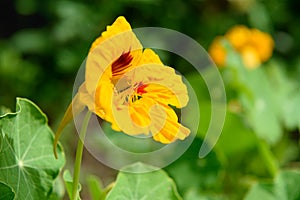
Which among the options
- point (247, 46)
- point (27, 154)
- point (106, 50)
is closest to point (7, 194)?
point (27, 154)

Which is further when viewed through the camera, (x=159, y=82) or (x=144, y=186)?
(x=144, y=186)

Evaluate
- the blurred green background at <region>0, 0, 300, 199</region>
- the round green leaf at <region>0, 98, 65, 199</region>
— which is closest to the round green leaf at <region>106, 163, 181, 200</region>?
the round green leaf at <region>0, 98, 65, 199</region>

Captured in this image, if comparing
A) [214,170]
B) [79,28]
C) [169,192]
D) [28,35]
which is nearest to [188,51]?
[79,28]

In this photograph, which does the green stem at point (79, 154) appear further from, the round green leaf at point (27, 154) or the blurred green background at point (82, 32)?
the blurred green background at point (82, 32)

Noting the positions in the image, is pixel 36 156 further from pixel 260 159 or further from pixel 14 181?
pixel 260 159

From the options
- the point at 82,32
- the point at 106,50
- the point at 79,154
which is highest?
the point at 106,50

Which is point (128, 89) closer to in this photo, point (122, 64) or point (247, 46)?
point (122, 64)

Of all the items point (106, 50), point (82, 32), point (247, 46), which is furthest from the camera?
point (82, 32)

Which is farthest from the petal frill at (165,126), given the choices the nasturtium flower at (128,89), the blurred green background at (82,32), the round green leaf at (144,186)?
the blurred green background at (82,32)
